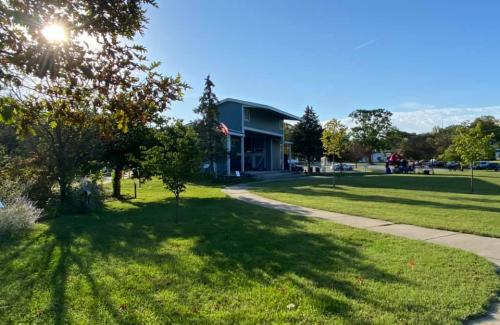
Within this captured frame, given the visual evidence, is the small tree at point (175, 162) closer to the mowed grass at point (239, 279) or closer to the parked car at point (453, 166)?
the mowed grass at point (239, 279)

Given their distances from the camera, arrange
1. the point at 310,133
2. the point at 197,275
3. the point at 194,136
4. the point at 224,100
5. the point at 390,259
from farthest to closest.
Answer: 1. the point at 310,133
2. the point at 224,100
3. the point at 194,136
4. the point at 390,259
5. the point at 197,275

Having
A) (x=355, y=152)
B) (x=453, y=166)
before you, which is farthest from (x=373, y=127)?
(x=453, y=166)

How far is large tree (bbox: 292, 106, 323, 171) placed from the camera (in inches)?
1800

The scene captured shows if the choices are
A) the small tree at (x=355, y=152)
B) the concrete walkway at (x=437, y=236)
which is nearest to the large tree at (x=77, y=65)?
the concrete walkway at (x=437, y=236)

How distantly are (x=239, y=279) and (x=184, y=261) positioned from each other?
137 centimetres

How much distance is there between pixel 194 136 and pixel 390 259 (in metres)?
7.54

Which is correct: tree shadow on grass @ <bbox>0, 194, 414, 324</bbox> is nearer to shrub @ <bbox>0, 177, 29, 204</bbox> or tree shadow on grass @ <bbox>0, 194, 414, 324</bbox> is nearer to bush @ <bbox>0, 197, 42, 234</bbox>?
bush @ <bbox>0, 197, 42, 234</bbox>

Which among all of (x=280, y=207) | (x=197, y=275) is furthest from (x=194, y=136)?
(x=197, y=275)

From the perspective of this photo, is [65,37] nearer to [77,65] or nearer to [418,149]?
[77,65]

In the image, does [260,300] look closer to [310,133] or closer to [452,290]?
[452,290]

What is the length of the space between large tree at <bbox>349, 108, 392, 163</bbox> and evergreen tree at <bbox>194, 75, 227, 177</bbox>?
58730 millimetres

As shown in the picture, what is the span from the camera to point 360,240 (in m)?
7.97

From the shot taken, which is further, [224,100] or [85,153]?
[224,100]

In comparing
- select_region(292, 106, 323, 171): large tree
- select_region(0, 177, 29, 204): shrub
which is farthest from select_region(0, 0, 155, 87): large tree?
select_region(292, 106, 323, 171): large tree
